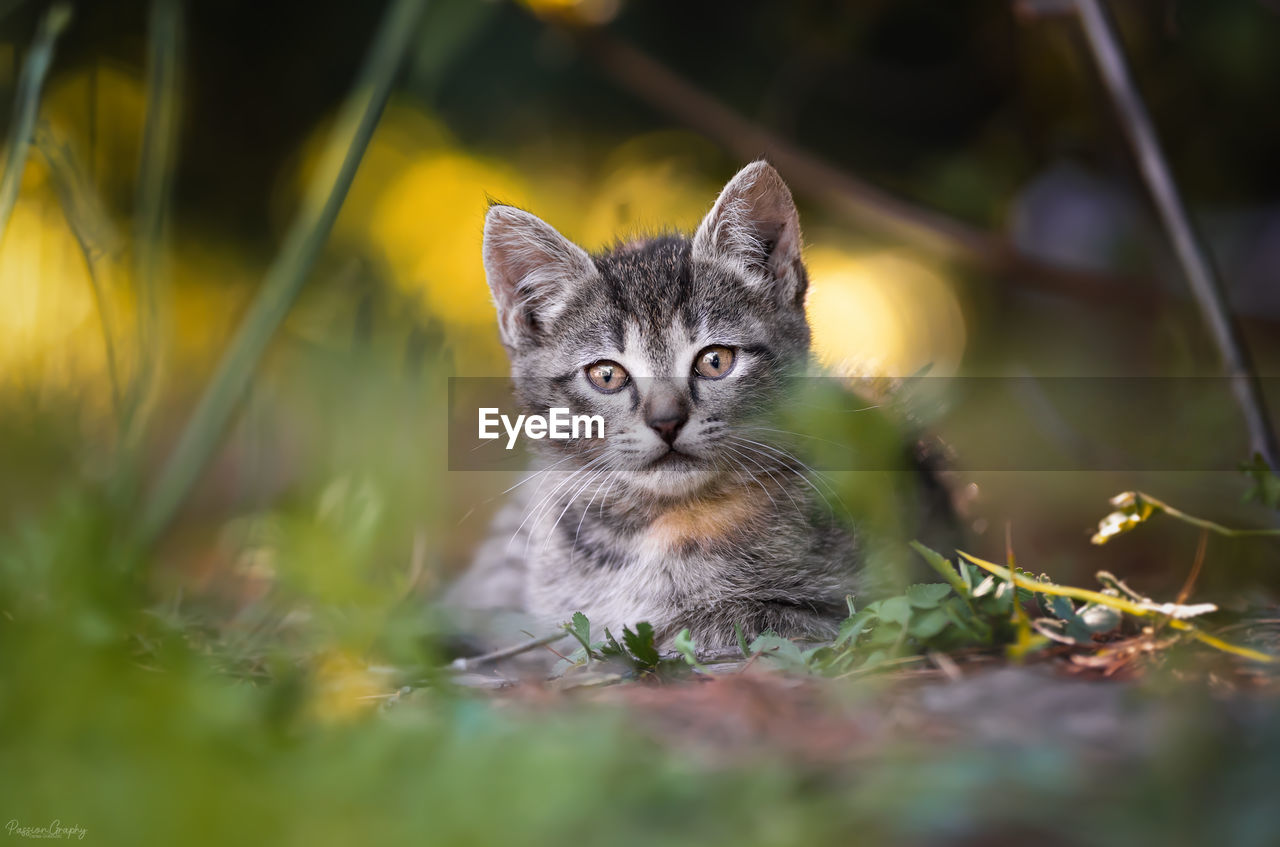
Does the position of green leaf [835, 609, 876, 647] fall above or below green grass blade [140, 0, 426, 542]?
below

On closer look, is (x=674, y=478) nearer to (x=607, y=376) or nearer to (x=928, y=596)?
(x=607, y=376)

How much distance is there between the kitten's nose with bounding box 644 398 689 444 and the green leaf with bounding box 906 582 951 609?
67 cm

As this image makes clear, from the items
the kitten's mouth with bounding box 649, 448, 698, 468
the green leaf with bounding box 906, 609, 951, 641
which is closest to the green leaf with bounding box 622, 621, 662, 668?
the green leaf with bounding box 906, 609, 951, 641

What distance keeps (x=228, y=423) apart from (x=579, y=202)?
11.1 ft

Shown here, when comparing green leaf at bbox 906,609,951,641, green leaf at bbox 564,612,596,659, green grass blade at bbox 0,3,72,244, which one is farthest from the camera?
green grass blade at bbox 0,3,72,244

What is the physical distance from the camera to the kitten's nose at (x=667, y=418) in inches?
72.5

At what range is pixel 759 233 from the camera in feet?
7.18

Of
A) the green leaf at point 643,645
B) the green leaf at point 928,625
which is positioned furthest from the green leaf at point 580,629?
the green leaf at point 928,625

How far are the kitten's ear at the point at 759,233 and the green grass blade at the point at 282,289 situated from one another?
0.81 m

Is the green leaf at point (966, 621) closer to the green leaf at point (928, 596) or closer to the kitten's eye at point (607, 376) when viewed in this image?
the green leaf at point (928, 596)

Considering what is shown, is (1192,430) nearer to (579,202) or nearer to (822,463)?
(822,463)

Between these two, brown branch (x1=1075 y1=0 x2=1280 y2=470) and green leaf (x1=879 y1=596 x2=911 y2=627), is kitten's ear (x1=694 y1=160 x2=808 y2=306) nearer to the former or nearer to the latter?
brown branch (x1=1075 y1=0 x2=1280 y2=470)

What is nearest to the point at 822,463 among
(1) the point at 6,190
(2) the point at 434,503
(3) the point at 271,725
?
(2) the point at 434,503

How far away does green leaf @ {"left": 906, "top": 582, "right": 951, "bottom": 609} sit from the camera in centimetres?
128
